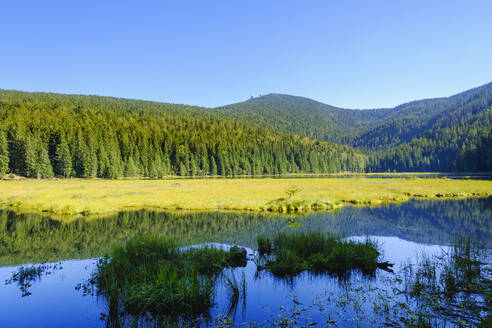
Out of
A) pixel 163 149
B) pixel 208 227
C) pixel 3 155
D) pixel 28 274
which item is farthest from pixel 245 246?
pixel 163 149

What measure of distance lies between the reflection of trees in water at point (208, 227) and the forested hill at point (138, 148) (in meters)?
68.2

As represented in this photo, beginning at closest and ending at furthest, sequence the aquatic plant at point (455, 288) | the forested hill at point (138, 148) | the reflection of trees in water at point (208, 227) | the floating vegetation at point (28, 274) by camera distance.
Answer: the aquatic plant at point (455, 288) → the floating vegetation at point (28, 274) → the reflection of trees in water at point (208, 227) → the forested hill at point (138, 148)

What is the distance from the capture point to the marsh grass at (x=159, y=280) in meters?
8.10

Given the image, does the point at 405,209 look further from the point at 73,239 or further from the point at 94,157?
the point at 94,157

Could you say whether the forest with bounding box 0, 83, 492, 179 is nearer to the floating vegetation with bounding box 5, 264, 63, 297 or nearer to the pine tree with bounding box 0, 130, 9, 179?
the pine tree with bounding box 0, 130, 9, 179

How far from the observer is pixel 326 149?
192m

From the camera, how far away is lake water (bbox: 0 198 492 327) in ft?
26.4

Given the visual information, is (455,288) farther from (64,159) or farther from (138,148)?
(138,148)

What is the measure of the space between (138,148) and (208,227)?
10080cm

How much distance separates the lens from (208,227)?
2238cm

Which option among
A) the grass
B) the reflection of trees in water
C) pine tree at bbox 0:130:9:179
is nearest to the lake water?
the reflection of trees in water

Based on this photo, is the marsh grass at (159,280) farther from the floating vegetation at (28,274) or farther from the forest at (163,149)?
the forest at (163,149)

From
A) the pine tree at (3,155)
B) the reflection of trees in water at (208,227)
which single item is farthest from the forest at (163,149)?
the reflection of trees in water at (208,227)

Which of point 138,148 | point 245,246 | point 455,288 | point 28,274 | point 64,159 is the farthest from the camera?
point 138,148
